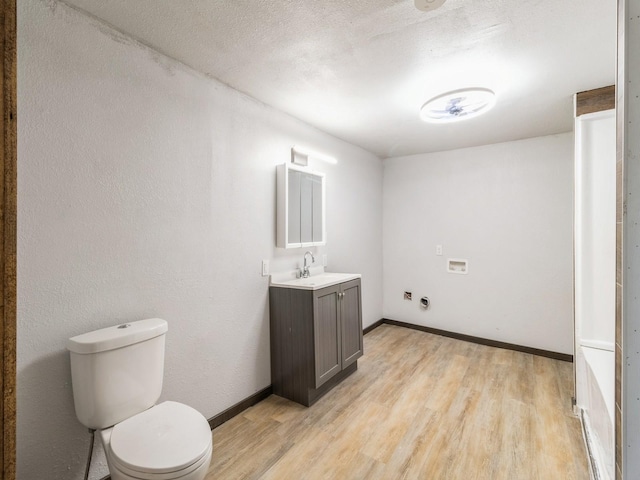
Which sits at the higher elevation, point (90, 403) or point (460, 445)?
point (90, 403)

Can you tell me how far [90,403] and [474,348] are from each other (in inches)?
134

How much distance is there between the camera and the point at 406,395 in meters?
2.33

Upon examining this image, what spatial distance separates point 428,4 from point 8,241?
1913mm

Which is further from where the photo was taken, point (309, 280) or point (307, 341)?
point (309, 280)

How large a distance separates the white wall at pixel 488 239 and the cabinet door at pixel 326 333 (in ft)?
6.00

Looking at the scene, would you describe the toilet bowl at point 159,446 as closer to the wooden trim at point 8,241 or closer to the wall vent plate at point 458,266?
the wooden trim at point 8,241

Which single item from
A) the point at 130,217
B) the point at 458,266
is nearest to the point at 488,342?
the point at 458,266

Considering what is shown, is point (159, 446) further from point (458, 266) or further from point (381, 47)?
point (458, 266)

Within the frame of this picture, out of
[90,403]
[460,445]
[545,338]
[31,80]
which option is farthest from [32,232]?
[545,338]

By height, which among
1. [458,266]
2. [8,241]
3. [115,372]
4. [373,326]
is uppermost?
[8,241]

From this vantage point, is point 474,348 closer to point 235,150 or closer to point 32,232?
point 235,150

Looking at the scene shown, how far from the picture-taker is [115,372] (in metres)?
1.32

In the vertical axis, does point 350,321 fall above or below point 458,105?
below

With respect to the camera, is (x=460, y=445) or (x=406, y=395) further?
(x=406, y=395)
